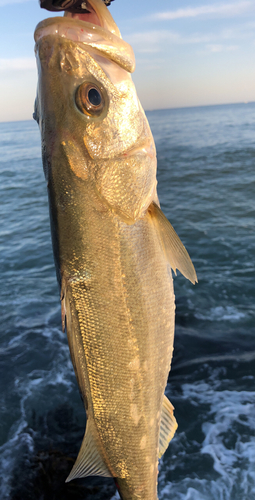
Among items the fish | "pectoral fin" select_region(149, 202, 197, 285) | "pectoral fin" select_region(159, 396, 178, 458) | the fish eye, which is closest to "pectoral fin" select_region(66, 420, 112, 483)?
the fish

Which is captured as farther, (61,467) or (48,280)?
(48,280)

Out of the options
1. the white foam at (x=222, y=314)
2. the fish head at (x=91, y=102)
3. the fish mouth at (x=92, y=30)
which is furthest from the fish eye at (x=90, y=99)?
the white foam at (x=222, y=314)

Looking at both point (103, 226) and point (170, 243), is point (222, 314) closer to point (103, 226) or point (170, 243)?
point (170, 243)

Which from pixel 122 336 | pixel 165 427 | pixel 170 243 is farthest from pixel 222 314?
pixel 122 336

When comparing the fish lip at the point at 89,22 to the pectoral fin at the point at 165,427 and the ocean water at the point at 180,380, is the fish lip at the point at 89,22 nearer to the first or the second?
the pectoral fin at the point at 165,427

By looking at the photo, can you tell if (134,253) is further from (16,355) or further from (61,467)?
(16,355)

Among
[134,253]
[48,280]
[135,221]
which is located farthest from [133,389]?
[48,280]

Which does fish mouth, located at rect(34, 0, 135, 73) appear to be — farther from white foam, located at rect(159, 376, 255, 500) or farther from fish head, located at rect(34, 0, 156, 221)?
white foam, located at rect(159, 376, 255, 500)
